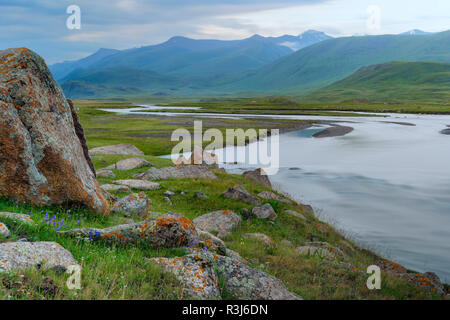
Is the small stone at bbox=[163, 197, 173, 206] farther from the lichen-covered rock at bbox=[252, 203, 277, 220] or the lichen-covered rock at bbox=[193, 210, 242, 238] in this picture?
the lichen-covered rock at bbox=[252, 203, 277, 220]

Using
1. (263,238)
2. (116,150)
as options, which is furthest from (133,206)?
(116,150)

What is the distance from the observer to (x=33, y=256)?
652 cm

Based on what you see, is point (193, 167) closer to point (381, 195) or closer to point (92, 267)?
point (381, 195)

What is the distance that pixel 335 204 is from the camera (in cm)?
3297

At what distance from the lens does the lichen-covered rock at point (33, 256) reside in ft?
20.1

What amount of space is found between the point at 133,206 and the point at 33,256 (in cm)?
726

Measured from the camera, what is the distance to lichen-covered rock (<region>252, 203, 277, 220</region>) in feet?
65.5

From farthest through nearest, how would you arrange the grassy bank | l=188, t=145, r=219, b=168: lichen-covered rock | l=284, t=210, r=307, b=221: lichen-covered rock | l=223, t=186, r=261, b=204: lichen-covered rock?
1. l=188, t=145, r=219, b=168: lichen-covered rock
2. l=223, t=186, r=261, b=204: lichen-covered rock
3. l=284, t=210, r=307, b=221: lichen-covered rock
4. the grassy bank

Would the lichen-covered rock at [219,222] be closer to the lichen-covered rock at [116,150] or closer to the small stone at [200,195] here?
the small stone at [200,195]

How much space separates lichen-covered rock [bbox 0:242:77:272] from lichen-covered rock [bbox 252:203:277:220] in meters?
14.0

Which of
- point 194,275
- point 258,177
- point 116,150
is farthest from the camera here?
point 116,150

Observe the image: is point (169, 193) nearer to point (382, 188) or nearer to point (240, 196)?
point (240, 196)

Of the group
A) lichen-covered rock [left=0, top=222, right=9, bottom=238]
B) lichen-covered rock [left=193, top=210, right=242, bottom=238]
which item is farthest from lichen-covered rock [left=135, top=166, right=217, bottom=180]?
lichen-covered rock [left=0, top=222, right=9, bottom=238]

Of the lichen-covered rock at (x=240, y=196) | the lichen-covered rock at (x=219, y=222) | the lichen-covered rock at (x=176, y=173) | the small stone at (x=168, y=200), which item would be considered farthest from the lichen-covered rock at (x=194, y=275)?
the lichen-covered rock at (x=176, y=173)
